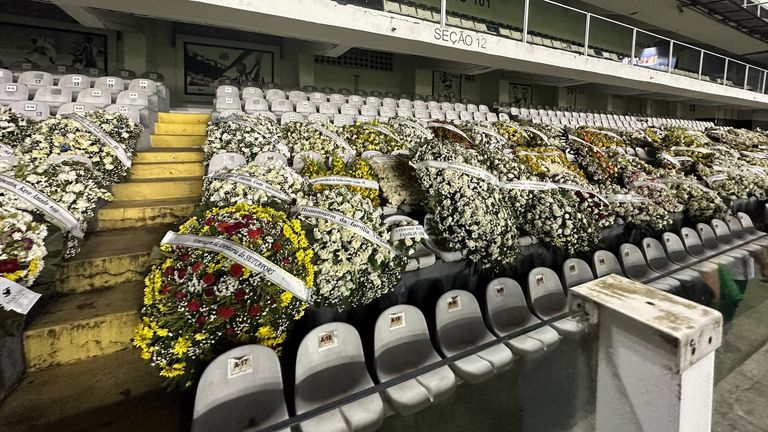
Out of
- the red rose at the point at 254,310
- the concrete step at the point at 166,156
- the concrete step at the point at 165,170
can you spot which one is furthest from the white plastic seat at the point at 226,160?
the red rose at the point at 254,310

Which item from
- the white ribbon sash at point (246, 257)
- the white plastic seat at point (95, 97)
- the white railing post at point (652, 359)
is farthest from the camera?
the white plastic seat at point (95, 97)

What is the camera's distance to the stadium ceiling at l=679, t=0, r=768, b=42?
11.7 meters

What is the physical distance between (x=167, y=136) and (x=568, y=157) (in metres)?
5.85

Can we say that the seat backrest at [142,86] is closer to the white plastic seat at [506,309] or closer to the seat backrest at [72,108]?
the seat backrest at [72,108]

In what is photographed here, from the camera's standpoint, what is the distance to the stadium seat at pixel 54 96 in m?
4.33

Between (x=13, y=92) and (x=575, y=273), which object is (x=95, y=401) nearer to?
(x=575, y=273)

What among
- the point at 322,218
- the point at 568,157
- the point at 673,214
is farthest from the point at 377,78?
the point at 322,218

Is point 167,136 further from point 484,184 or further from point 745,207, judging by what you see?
point 745,207

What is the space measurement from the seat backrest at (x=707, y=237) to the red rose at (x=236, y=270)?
5.55 metres

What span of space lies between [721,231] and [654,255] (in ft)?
6.07

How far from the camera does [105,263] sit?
212 centimetres

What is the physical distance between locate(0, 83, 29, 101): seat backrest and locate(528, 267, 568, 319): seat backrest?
665 cm

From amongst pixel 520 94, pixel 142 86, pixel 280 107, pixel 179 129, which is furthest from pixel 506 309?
pixel 520 94

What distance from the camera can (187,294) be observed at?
1.51 metres
